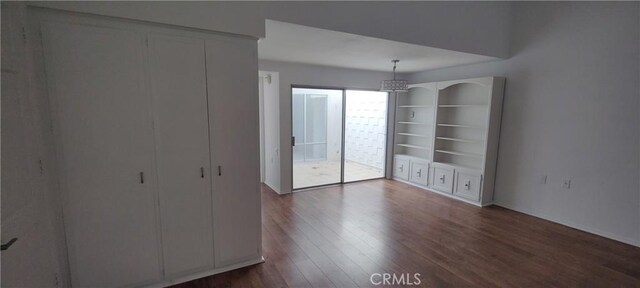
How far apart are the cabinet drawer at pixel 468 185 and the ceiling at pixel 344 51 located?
1.87m

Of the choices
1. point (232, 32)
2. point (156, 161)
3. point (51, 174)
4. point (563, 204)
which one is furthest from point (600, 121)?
point (51, 174)

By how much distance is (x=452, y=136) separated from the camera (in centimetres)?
516

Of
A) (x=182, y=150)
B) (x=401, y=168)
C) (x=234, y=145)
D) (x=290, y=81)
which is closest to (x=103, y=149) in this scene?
(x=182, y=150)

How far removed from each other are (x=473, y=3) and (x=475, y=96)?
1.61 meters

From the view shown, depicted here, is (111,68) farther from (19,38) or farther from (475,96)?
(475,96)

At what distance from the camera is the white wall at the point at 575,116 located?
125 inches

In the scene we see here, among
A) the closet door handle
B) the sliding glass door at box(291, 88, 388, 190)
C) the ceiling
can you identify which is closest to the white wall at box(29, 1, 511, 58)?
the ceiling

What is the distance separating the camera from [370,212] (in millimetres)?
4117

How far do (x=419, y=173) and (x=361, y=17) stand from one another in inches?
139

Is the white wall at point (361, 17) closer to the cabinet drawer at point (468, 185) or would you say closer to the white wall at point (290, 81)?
the cabinet drawer at point (468, 185)

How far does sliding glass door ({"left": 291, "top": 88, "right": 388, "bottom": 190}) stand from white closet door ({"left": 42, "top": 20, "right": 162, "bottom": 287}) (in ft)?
9.86

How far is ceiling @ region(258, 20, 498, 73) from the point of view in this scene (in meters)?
2.90

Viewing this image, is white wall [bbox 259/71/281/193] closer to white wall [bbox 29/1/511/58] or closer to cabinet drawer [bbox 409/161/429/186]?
white wall [bbox 29/1/511/58]

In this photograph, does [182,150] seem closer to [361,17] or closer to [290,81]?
[361,17]
